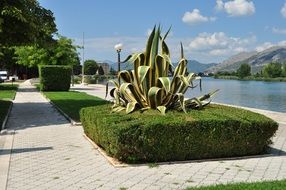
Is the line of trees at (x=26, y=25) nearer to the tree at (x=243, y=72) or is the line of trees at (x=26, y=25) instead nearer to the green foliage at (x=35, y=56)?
the green foliage at (x=35, y=56)

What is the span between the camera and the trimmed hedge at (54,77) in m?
35.1

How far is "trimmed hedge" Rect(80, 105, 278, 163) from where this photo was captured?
327 inches

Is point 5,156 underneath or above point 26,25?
underneath

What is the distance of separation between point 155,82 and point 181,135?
2034 millimetres

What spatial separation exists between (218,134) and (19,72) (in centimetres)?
8222

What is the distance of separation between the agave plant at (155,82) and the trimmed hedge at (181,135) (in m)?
0.63

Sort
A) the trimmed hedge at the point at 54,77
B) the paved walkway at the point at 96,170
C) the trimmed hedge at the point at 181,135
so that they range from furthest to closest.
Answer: the trimmed hedge at the point at 54,77 → the trimmed hedge at the point at 181,135 → the paved walkway at the point at 96,170

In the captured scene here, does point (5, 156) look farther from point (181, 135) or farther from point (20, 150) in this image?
point (181, 135)

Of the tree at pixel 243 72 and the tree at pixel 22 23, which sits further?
the tree at pixel 243 72

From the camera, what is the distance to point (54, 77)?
35.4 metres

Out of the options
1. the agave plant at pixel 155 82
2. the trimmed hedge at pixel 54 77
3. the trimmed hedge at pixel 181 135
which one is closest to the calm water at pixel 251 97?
the agave plant at pixel 155 82

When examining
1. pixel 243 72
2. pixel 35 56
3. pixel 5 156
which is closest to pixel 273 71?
pixel 243 72

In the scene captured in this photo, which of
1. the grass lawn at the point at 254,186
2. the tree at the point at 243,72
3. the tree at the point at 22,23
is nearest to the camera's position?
the grass lawn at the point at 254,186

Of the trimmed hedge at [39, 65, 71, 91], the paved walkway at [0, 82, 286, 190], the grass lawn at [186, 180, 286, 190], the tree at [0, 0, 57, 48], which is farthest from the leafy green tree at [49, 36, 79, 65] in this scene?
the grass lawn at [186, 180, 286, 190]
